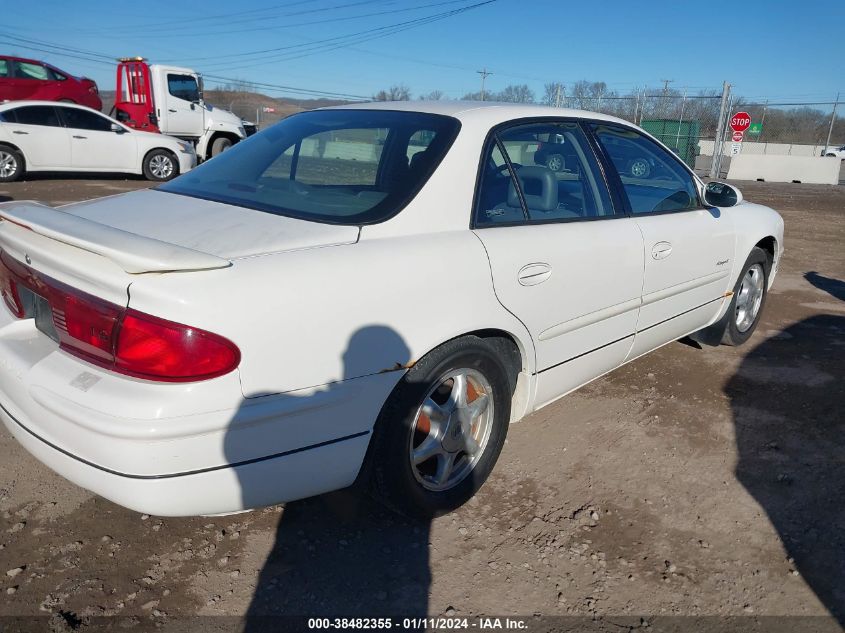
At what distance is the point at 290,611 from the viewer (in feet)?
7.35

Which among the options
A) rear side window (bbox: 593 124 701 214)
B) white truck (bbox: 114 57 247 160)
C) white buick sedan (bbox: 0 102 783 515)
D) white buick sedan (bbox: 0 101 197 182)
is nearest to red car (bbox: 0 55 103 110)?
white truck (bbox: 114 57 247 160)

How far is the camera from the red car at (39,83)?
16016 millimetres

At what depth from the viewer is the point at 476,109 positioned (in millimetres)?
2996

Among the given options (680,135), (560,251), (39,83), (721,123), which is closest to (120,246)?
(560,251)

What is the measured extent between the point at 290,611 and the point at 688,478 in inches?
76.3

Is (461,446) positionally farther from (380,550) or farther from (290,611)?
(290,611)

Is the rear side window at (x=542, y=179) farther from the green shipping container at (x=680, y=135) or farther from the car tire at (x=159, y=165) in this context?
the green shipping container at (x=680, y=135)

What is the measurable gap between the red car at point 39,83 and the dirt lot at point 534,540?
633 inches

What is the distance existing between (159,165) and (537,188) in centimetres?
1318

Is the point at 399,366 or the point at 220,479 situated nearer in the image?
the point at 220,479

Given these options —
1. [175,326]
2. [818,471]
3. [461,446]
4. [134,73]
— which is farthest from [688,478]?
[134,73]

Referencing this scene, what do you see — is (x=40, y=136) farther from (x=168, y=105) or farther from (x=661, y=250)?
(x=661, y=250)

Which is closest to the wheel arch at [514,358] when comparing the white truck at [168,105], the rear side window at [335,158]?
the rear side window at [335,158]

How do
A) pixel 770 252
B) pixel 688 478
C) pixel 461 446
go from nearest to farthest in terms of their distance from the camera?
pixel 461 446
pixel 688 478
pixel 770 252
